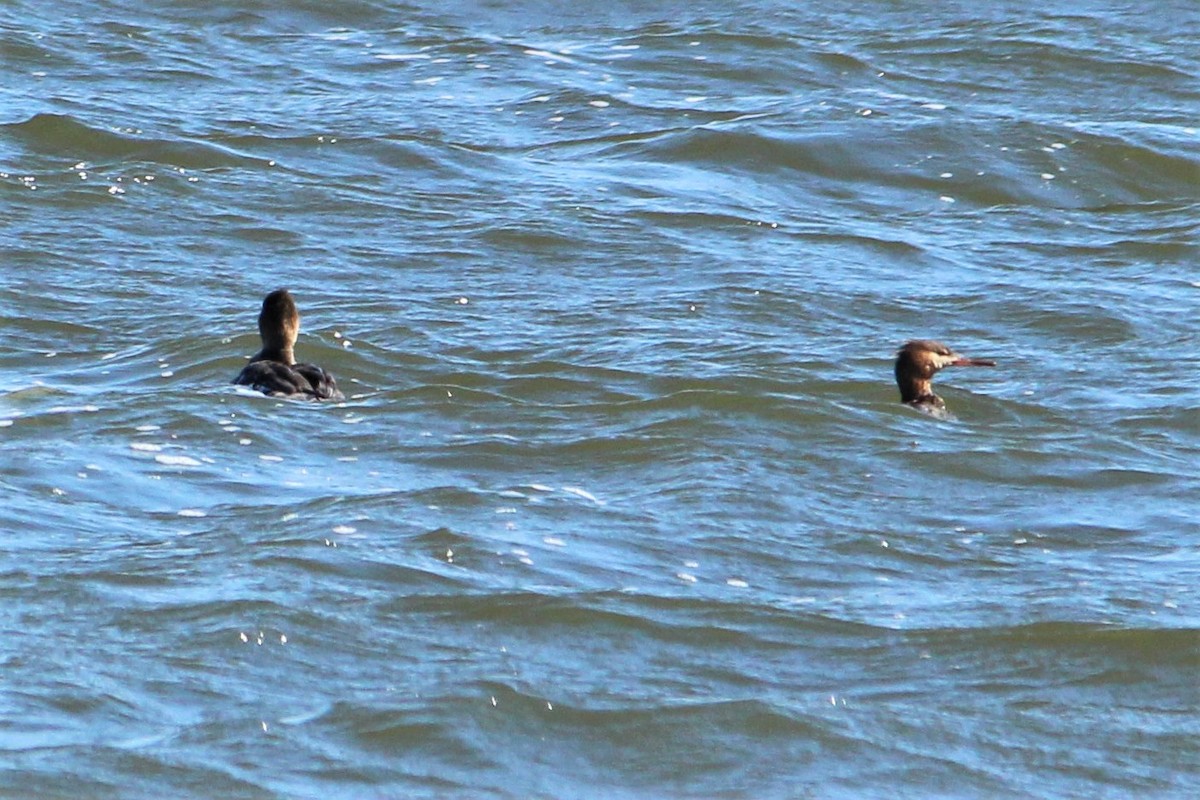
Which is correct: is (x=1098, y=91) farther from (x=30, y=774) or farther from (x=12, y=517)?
(x=30, y=774)

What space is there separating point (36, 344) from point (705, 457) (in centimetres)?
407

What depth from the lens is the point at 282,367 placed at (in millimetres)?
11594

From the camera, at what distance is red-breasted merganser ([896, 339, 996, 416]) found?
12117mm

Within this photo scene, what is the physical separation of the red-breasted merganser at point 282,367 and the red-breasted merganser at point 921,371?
293 cm

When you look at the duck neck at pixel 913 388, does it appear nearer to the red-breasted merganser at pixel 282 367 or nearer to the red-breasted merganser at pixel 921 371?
the red-breasted merganser at pixel 921 371

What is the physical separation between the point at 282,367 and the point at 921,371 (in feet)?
10.9

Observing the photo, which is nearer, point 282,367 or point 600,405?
point 282,367

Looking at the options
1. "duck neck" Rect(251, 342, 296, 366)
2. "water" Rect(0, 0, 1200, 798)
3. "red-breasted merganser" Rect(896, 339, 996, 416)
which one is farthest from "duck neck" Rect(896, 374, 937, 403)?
"duck neck" Rect(251, 342, 296, 366)

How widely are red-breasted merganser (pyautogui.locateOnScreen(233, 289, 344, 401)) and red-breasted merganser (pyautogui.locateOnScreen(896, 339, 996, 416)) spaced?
2.93 metres

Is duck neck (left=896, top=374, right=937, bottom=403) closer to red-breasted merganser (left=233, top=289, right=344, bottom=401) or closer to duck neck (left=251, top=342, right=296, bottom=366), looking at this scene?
red-breasted merganser (left=233, top=289, right=344, bottom=401)

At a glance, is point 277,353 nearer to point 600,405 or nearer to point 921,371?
point 600,405

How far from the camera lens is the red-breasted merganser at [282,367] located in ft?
37.9

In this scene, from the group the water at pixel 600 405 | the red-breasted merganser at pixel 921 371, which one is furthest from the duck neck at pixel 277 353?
the red-breasted merganser at pixel 921 371

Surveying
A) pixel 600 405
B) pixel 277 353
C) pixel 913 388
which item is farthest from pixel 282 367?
pixel 913 388
